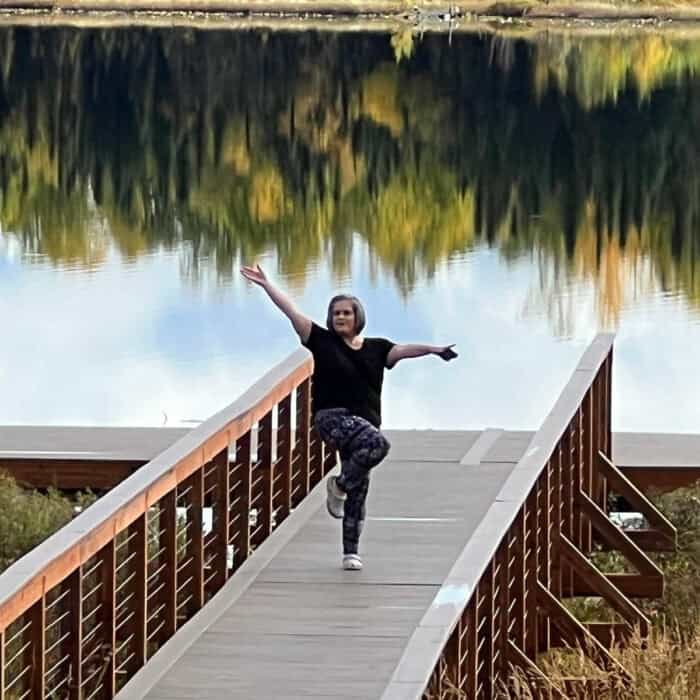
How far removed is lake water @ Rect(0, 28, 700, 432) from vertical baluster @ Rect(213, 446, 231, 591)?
883 cm

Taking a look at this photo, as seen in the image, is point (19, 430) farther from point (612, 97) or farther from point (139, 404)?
point (612, 97)

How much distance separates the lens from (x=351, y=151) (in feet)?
128

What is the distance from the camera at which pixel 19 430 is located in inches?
431

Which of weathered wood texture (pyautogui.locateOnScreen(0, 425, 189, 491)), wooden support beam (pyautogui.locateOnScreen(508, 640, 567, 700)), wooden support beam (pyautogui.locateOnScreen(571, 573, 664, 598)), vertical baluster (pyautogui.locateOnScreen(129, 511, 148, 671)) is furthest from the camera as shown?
weathered wood texture (pyautogui.locateOnScreen(0, 425, 189, 491))

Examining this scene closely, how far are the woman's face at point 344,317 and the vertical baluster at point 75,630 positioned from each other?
1676 millimetres

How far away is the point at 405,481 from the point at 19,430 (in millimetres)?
3334

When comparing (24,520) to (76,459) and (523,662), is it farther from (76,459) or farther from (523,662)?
(523,662)

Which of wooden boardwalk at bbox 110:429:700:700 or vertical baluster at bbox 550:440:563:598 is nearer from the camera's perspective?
wooden boardwalk at bbox 110:429:700:700

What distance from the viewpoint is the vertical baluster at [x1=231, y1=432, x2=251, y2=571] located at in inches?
277

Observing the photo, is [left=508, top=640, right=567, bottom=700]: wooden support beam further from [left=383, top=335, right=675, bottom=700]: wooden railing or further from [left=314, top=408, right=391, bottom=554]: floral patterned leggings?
[left=314, top=408, right=391, bottom=554]: floral patterned leggings

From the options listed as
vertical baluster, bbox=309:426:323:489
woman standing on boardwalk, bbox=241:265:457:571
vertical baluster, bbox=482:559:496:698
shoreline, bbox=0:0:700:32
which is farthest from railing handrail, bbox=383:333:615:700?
shoreline, bbox=0:0:700:32

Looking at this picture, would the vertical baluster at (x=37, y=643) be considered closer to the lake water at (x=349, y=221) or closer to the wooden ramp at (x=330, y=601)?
the wooden ramp at (x=330, y=601)

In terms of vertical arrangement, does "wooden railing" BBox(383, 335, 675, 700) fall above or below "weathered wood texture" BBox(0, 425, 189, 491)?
above

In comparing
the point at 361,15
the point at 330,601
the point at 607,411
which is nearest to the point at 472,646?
the point at 330,601
